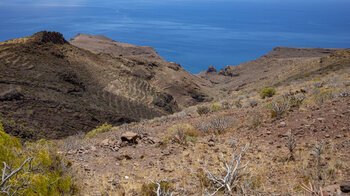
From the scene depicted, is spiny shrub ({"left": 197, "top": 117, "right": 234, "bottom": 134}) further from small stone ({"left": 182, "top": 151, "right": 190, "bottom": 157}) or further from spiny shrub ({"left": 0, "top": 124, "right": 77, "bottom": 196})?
spiny shrub ({"left": 0, "top": 124, "right": 77, "bottom": 196})

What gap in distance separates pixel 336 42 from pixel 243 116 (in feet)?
418

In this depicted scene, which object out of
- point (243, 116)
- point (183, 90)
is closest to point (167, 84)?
point (183, 90)

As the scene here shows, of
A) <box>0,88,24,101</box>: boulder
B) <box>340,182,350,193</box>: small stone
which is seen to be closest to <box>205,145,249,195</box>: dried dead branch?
<box>340,182,350,193</box>: small stone

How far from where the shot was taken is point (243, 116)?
8.44 meters

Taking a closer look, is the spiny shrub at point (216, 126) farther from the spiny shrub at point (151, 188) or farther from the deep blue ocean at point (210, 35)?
the deep blue ocean at point (210, 35)

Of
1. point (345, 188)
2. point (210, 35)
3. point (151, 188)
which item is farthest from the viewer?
point (210, 35)

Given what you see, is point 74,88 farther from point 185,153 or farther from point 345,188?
point 345,188

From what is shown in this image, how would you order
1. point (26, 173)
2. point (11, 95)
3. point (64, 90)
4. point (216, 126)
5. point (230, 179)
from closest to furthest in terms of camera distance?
point (26, 173)
point (230, 179)
point (216, 126)
point (11, 95)
point (64, 90)

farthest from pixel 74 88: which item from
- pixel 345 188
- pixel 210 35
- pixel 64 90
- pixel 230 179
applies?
pixel 210 35

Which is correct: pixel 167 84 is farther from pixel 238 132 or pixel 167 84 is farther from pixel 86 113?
pixel 238 132

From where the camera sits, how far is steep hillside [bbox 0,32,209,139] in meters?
18.2

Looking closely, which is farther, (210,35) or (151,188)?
(210,35)

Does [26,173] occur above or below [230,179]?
above

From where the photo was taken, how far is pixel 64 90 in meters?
23.2
